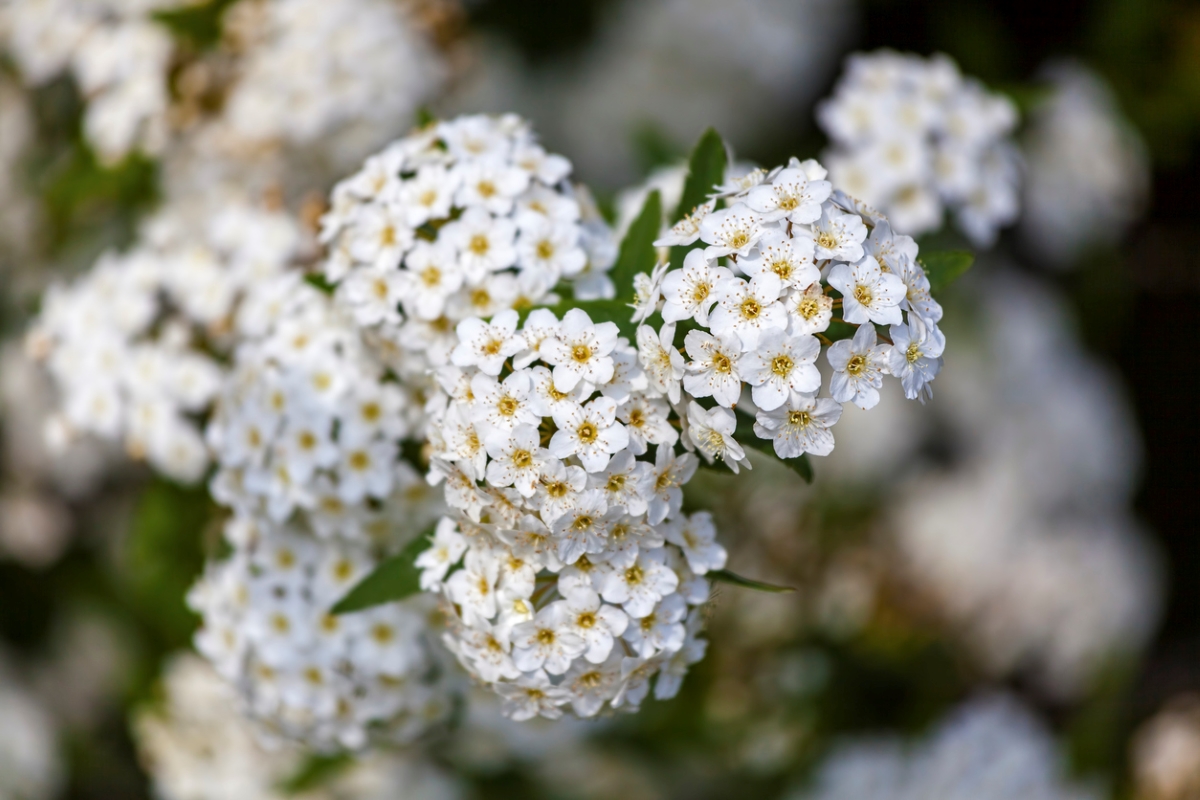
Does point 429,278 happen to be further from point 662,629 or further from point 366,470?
point 662,629

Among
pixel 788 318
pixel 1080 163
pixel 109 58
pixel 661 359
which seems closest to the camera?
pixel 788 318

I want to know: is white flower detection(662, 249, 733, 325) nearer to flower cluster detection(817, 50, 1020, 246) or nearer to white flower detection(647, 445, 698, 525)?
white flower detection(647, 445, 698, 525)

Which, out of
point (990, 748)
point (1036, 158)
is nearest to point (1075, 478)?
point (1036, 158)

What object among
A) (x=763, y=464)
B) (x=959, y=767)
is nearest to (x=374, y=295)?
(x=763, y=464)

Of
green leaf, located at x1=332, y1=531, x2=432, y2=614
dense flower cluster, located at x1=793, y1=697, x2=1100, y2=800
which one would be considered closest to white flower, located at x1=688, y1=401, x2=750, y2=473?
green leaf, located at x1=332, y1=531, x2=432, y2=614

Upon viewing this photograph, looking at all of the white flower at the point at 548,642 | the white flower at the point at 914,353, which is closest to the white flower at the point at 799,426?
the white flower at the point at 914,353

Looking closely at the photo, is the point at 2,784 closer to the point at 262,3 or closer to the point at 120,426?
the point at 120,426

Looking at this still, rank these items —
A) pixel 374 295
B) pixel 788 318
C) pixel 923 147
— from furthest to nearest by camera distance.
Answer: pixel 923 147 → pixel 374 295 → pixel 788 318

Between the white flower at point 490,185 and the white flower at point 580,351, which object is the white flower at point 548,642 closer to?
the white flower at point 580,351
